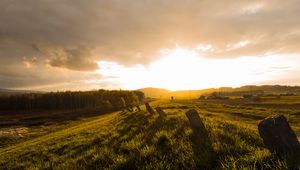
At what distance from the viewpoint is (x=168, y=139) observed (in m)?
9.86

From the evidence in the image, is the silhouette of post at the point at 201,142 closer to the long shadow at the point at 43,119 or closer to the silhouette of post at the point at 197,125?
the silhouette of post at the point at 197,125

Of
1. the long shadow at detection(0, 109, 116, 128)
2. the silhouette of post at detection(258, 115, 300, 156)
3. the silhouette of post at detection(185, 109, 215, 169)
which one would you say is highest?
the silhouette of post at detection(258, 115, 300, 156)

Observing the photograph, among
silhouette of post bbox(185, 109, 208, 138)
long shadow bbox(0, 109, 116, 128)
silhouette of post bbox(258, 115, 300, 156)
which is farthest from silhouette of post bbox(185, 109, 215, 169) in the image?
long shadow bbox(0, 109, 116, 128)

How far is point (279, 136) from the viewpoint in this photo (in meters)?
6.37

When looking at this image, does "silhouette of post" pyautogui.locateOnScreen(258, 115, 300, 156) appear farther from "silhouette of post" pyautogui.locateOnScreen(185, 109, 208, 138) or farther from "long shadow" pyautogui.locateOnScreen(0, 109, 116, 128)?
"long shadow" pyautogui.locateOnScreen(0, 109, 116, 128)

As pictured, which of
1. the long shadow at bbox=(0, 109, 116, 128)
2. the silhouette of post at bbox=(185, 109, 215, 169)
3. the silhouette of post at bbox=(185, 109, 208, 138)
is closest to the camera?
the silhouette of post at bbox=(185, 109, 215, 169)

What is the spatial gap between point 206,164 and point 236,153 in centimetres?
116

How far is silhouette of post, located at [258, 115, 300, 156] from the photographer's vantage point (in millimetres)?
6234

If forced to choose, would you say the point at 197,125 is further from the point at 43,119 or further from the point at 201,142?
the point at 43,119

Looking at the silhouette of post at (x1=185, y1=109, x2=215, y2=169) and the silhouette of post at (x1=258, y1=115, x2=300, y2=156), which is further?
the silhouette of post at (x1=185, y1=109, x2=215, y2=169)

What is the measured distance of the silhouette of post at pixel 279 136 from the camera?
6234 mm

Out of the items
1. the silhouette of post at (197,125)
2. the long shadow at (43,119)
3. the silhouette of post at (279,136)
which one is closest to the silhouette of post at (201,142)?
the silhouette of post at (197,125)

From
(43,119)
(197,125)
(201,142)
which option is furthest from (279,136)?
(43,119)

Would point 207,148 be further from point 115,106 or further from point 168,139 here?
point 115,106
